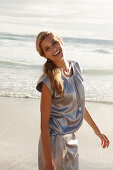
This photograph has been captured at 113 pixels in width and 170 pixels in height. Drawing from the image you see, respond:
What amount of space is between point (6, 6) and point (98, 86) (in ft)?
94.6

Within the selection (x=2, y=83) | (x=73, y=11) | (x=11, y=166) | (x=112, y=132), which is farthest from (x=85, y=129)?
(x=73, y=11)

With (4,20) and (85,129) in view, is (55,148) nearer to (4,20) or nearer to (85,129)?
(85,129)

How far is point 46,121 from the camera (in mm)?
1995

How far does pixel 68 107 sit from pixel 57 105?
0.07 meters

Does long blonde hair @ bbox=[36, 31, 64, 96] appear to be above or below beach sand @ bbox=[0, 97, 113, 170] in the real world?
above

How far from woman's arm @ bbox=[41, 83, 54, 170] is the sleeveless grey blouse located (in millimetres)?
54

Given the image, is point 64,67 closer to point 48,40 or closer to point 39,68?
point 48,40

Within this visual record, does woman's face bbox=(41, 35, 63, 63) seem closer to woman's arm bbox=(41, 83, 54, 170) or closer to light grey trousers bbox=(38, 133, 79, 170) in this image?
woman's arm bbox=(41, 83, 54, 170)

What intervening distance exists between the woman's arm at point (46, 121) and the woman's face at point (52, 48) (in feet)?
0.68

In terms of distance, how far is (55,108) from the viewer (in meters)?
2.04

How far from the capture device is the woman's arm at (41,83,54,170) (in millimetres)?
1956

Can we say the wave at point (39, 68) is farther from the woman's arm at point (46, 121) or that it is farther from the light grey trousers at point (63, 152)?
→ the woman's arm at point (46, 121)

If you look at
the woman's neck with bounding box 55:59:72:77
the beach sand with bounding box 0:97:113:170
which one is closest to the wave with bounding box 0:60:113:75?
the beach sand with bounding box 0:97:113:170

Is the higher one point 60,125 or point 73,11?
point 73,11
